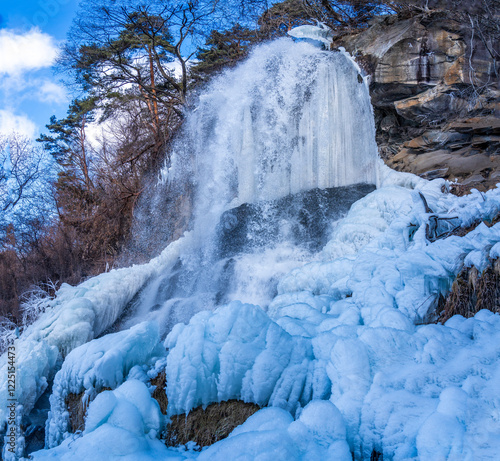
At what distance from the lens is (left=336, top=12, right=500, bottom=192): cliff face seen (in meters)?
6.19

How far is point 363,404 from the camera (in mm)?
2250

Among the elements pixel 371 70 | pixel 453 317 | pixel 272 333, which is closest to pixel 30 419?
pixel 272 333

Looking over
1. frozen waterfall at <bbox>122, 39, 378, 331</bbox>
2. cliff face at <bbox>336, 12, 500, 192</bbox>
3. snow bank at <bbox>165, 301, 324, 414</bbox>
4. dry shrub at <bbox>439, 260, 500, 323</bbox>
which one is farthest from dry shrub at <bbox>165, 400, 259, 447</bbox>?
cliff face at <bbox>336, 12, 500, 192</bbox>

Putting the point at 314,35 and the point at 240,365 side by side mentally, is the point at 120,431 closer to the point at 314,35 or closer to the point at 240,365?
the point at 240,365

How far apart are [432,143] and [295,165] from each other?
246 cm

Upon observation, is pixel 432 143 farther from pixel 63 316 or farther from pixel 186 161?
pixel 63 316

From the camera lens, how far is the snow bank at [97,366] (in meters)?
3.12

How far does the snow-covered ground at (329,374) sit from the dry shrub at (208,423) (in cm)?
6

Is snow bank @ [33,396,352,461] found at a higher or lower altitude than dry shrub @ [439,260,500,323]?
lower

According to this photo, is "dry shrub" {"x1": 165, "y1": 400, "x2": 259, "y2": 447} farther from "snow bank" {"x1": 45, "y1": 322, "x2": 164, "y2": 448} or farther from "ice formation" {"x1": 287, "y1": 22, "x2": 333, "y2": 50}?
"ice formation" {"x1": 287, "y1": 22, "x2": 333, "y2": 50}

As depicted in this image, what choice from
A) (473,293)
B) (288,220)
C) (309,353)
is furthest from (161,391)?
(288,220)

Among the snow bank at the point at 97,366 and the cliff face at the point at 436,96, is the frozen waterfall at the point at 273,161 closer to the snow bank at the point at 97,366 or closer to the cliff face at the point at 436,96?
the cliff face at the point at 436,96

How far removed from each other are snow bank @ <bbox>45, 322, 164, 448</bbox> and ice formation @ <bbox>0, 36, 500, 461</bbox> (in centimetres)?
1

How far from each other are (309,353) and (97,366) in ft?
5.50
